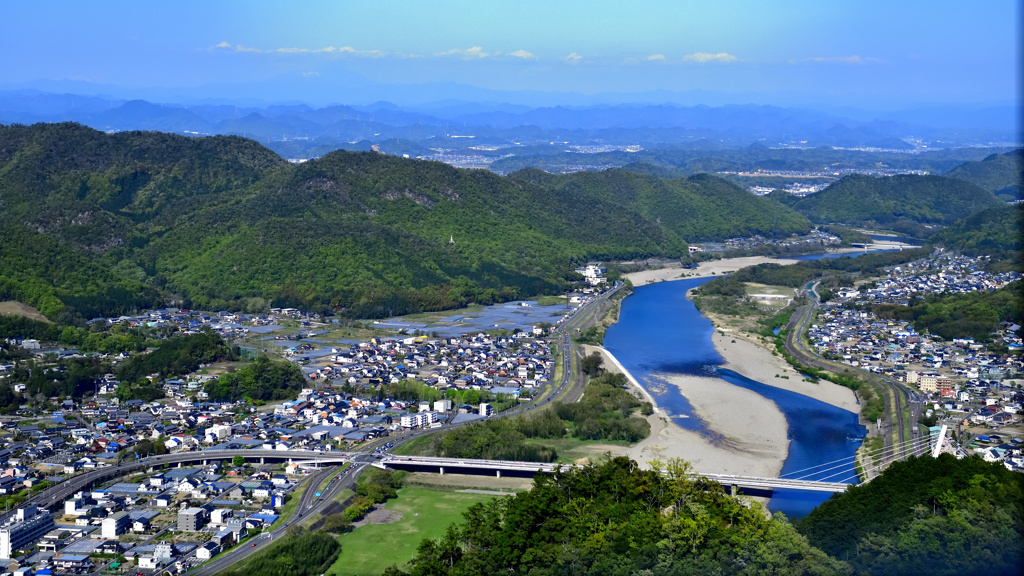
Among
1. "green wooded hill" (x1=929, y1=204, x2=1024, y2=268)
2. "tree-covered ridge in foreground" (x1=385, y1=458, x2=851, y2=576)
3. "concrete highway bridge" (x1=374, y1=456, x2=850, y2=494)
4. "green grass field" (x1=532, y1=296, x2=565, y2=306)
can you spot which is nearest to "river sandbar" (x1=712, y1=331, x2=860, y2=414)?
"concrete highway bridge" (x1=374, y1=456, x2=850, y2=494)

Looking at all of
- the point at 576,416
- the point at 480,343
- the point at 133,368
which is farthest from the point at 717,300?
the point at 133,368

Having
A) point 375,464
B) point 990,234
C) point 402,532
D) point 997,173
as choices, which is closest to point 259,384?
point 375,464

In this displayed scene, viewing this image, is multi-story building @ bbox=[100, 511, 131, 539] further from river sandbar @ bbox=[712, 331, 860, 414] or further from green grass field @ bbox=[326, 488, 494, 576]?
river sandbar @ bbox=[712, 331, 860, 414]

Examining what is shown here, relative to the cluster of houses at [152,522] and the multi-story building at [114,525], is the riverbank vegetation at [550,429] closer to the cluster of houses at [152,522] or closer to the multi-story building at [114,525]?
the cluster of houses at [152,522]

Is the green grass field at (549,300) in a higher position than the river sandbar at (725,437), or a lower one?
lower

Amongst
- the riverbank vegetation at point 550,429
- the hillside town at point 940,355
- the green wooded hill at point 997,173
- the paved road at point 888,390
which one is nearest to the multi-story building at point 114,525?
the riverbank vegetation at point 550,429

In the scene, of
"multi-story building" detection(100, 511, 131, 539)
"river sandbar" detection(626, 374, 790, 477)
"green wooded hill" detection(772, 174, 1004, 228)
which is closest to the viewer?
"multi-story building" detection(100, 511, 131, 539)

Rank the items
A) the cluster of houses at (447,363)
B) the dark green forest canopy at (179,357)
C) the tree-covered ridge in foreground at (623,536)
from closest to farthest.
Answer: the tree-covered ridge in foreground at (623,536) < the cluster of houses at (447,363) < the dark green forest canopy at (179,357)
